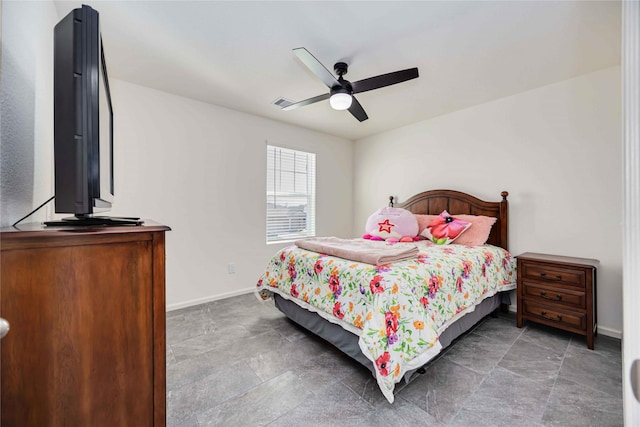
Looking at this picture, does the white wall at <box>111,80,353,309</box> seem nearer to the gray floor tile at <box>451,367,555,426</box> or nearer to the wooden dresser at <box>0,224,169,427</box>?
the wooden dresser at <box>0,224,169,427</box>

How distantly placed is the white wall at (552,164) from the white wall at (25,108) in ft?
12.4

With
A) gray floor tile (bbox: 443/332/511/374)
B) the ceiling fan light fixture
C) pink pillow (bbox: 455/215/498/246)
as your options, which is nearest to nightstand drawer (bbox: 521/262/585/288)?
pink pillow (bbox: 455/215/498/246)

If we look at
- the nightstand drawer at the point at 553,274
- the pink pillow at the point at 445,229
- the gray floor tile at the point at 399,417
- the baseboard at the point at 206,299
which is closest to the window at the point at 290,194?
→ the baseboard at the point at 206,299

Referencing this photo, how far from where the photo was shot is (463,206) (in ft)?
10.7

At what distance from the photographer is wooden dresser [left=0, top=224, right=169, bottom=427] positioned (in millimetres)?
640

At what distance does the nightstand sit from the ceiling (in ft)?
5.71

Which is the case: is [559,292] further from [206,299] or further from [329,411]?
[206,299]

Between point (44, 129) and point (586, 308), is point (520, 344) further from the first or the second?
point (44, 129)

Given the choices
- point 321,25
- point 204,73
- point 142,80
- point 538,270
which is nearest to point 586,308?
point 538,270

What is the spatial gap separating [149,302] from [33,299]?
26cm

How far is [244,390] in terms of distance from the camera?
5.41 ft

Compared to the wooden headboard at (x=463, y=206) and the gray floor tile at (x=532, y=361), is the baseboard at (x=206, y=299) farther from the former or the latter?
the gray floor tile at (x=532, y=361)

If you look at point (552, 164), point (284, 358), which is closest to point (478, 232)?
point (552, 164)

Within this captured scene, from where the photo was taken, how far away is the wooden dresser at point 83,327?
25.2 inches
